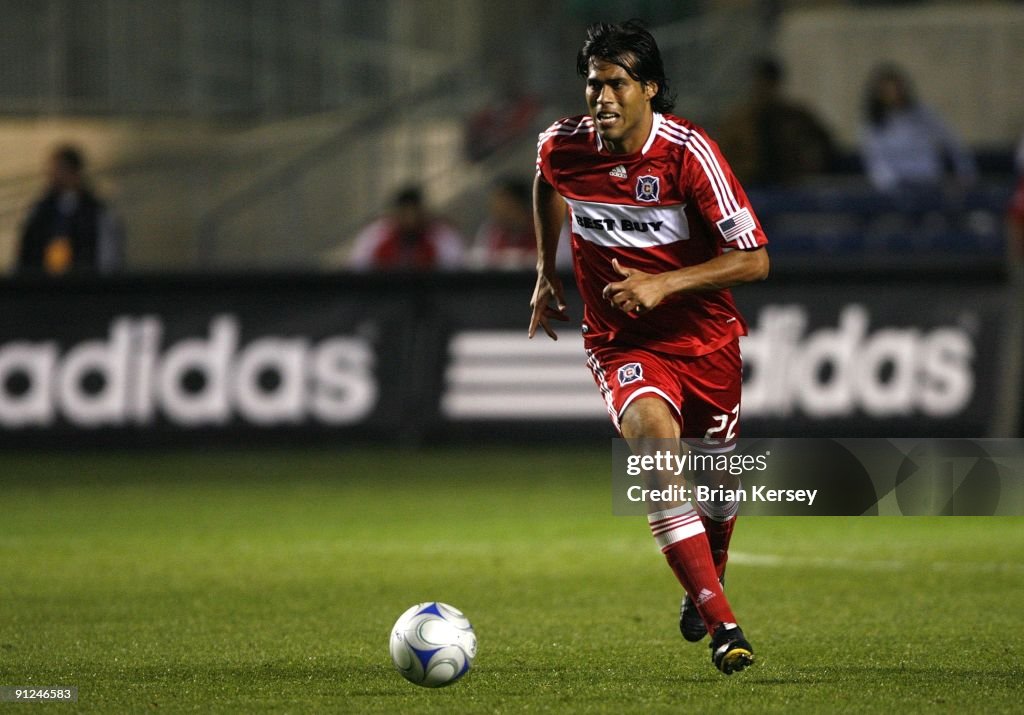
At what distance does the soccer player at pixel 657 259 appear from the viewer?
19.9ft

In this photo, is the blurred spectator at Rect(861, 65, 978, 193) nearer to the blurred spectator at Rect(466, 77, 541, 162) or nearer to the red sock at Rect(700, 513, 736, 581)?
the blurred spectator at Rect(466, 77, 541, 162)

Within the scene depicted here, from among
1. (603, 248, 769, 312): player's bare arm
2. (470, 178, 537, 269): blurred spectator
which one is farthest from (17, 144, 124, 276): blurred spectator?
(603, 248, 769, 312): player's bare arm

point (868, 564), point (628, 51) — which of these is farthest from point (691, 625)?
point (868, 564)

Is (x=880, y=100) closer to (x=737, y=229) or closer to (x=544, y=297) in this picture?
(x=544, y=297)

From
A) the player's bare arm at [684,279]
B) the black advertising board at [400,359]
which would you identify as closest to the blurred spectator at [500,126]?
the black advertising board at [400,359]

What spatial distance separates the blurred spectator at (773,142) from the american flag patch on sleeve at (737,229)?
981 cm

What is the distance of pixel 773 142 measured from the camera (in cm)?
1622

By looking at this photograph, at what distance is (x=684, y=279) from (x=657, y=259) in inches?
15.0

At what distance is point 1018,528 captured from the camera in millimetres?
10422

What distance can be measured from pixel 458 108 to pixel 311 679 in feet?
48.7

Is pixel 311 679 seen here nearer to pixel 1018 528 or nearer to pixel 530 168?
pixel 1018 528

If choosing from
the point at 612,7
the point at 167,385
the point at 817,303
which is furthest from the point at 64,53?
the point at 817,303

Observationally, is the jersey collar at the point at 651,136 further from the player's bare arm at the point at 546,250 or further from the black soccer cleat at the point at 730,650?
the black soccer cleat at the point at 730,650

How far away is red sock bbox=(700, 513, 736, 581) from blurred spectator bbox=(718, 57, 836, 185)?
30.8 ft
